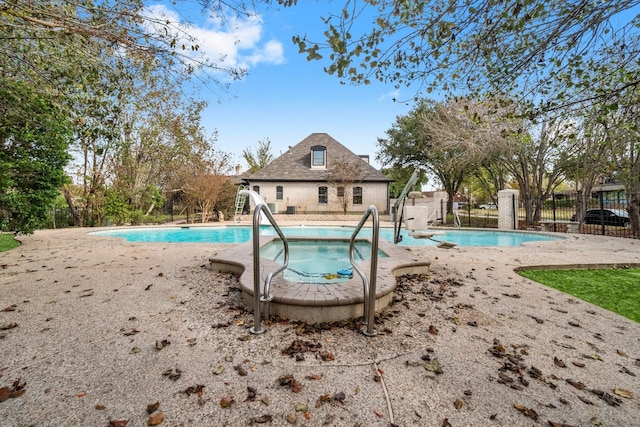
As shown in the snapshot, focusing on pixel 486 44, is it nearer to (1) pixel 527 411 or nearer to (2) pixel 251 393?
(1) pixel 527 411

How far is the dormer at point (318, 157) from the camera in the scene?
939 inches

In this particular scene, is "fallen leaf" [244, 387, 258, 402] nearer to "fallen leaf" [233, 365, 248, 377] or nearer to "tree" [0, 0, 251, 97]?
"fallen leaf" [233, 365, 248, 377]

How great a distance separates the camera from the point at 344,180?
21.1 metres

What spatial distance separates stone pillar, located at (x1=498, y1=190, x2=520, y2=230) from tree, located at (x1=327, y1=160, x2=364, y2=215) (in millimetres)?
10091

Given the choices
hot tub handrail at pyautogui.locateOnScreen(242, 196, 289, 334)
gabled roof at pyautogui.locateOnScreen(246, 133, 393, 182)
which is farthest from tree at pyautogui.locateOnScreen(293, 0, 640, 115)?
gabled roof at pyautogui.locateOnScreen(246, 133, 393, 182)

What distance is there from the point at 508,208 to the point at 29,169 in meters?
16.7

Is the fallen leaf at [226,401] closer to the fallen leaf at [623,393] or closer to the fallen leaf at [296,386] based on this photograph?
the fallen leaf at [296,386]

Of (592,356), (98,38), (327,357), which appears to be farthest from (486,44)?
(98,38)

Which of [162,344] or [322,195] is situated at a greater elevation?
[322,195]

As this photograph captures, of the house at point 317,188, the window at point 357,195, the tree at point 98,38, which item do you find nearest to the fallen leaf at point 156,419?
the tree at point 98,38

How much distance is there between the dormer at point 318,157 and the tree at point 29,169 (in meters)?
17.8

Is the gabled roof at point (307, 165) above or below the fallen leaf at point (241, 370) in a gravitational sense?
above

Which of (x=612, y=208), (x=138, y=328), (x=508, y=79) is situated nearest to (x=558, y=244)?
(x=508, y=79)

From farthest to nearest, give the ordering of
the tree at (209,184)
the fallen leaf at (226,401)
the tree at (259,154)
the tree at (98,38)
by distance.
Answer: the tree at (259,154), the tree at (209,184), the tree at (98,38), the fallen leaf at (226,401)
